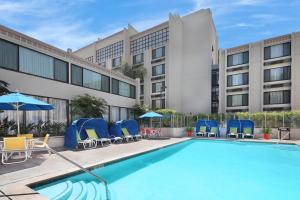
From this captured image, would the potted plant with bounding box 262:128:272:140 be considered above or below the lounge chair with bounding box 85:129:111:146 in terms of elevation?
below

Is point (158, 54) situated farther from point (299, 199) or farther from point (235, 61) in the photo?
point (299, 199)

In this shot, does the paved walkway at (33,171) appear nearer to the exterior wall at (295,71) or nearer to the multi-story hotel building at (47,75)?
the multi-story hotel building at (47,75)

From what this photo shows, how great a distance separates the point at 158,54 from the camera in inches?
1423

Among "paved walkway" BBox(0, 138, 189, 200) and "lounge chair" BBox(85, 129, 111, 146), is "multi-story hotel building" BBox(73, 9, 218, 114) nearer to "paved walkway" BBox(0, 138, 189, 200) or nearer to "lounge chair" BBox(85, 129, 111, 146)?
"lounge chair" BBox(85, 129, 111, 146)

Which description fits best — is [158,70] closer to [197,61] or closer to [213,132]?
[197,61]

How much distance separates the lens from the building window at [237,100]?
2878cm

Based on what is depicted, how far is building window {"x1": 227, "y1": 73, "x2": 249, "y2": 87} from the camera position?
2906cm

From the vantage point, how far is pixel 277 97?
2670 cm

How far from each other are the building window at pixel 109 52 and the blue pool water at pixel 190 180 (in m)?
31.7

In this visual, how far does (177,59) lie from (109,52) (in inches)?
564

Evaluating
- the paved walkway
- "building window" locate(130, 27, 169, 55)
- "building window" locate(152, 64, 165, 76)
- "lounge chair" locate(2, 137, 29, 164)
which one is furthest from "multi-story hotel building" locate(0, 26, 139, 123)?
"building window" locate(130, 27, 169, 55)

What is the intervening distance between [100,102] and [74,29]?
530cm

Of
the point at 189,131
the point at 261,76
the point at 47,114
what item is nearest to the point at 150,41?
the point at 261,76

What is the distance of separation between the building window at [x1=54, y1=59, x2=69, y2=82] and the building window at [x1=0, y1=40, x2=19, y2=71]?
2.80m
